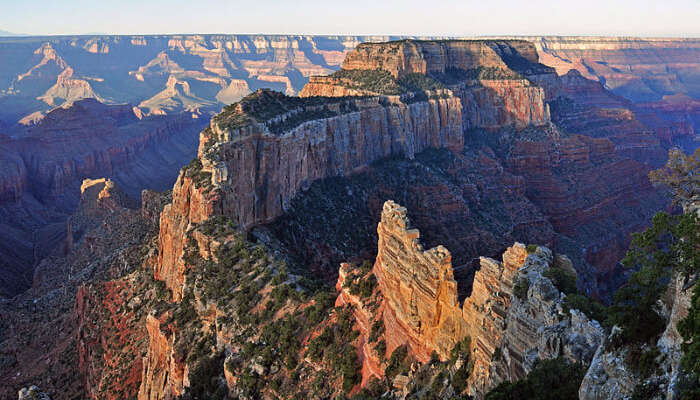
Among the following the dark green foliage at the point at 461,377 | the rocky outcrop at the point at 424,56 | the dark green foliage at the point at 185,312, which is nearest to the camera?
the dark green foliage at the point at 461,377

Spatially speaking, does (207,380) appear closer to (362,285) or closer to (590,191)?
(362,285)

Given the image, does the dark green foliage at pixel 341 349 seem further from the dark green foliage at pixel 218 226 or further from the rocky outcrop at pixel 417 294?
the dark green foliage at pixel 218 226

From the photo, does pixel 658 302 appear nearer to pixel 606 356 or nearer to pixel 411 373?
pixel 606 356

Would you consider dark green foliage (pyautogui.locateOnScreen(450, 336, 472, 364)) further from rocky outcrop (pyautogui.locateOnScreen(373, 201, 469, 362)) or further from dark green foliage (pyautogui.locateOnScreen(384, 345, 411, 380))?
dark green foliage (pyautogui.locateOnScreen(384, 345, 411, 380))

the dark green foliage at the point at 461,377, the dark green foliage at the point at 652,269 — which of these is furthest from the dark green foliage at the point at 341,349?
the dark green foliage at the point at 652,269

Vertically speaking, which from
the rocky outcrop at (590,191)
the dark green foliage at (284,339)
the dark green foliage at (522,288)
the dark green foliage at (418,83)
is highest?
the dark green foliage at (418,83)

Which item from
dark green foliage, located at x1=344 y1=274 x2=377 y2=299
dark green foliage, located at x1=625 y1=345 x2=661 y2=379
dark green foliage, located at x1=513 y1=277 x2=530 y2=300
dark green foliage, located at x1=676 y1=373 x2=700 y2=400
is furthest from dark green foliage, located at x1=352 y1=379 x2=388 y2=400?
dark green foliage, located at x1=676 y1=373 x2=700 y2=400
